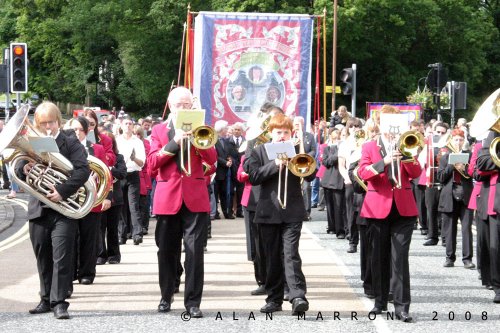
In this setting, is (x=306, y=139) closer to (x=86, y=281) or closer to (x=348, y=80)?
(x=86, y=281)

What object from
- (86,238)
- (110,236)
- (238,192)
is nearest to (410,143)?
(86,238)

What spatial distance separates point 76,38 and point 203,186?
2126 inches

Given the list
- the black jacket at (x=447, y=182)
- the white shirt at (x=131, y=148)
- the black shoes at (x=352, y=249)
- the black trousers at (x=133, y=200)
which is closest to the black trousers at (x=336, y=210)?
the black shoes at (x=352, y=249)

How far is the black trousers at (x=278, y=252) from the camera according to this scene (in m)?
10.3

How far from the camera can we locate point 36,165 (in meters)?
10.1

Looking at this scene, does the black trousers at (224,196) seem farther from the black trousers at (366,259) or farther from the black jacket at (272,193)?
the black jacket at (272,193)

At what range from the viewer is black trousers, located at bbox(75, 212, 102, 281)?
12461 mm

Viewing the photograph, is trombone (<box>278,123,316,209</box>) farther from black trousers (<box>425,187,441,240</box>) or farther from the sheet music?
black trousers (<box>425,187,441,240</box>)

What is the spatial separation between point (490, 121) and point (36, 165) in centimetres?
427

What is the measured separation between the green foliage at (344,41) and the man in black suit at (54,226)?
40.2 meters

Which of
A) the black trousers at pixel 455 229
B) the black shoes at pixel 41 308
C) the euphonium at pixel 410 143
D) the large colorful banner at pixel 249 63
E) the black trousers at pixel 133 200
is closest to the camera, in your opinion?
the euphonium at pixel 410 143

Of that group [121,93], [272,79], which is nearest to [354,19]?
[121,93]

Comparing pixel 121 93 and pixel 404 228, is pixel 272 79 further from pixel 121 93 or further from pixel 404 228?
pixel 121 93

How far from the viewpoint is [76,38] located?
207 ft
